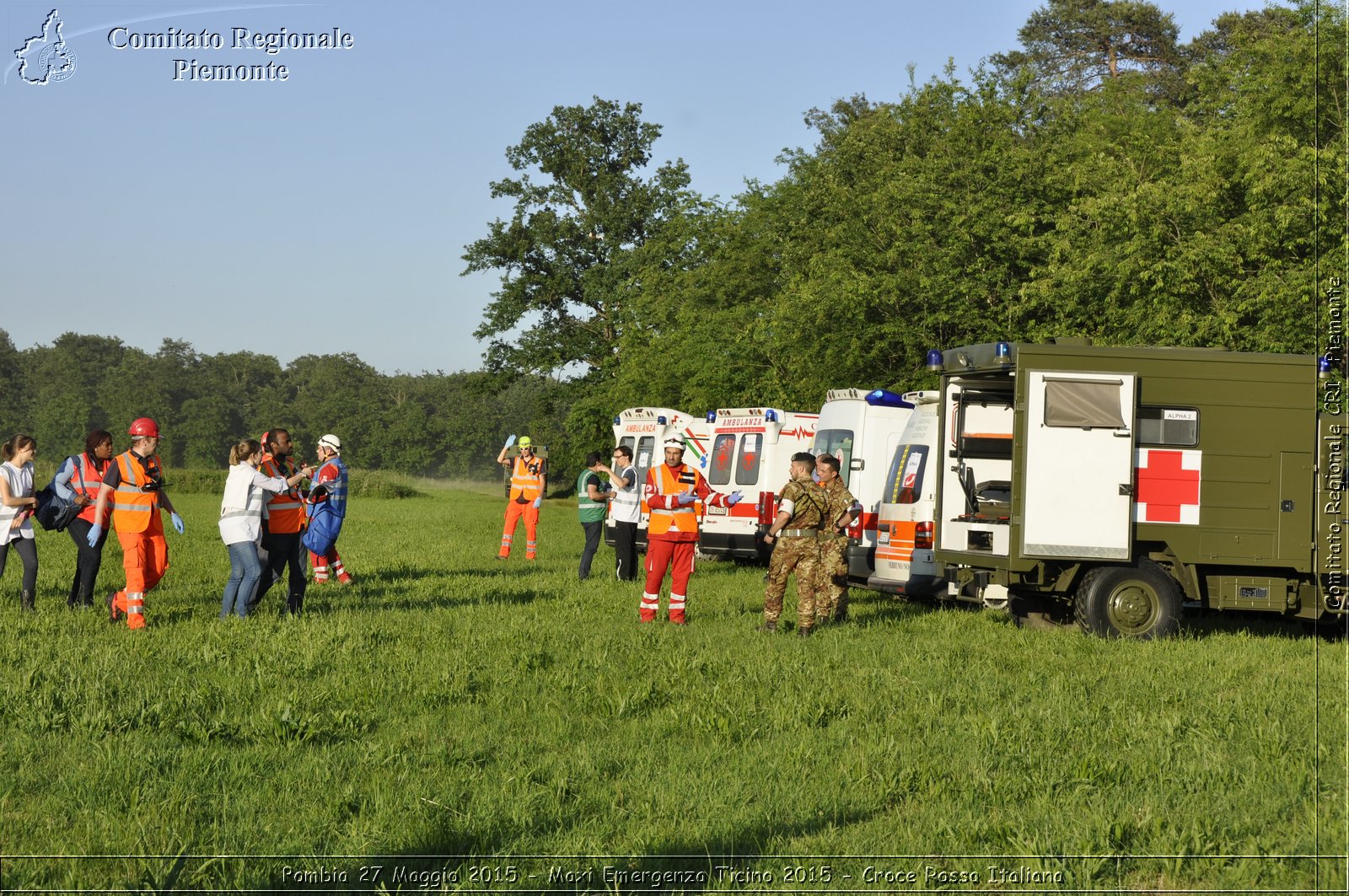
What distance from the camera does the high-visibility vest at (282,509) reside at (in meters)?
12.9

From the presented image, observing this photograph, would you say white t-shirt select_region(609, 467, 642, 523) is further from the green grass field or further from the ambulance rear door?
the ambulance rear door

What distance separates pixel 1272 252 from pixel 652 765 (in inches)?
689

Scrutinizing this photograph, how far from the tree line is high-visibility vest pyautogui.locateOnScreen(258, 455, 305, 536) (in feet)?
38.7

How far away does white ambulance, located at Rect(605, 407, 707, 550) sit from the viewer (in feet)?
76.8

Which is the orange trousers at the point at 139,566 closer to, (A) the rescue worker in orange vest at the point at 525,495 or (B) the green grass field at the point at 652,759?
(B) the green grass field at the point at 652,759

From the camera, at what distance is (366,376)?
136 m

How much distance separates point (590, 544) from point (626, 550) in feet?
1.89

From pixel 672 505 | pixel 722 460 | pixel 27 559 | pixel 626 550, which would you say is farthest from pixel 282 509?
pixel 722 460

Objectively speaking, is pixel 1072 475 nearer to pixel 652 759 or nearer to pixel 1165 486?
pixel 1165 486

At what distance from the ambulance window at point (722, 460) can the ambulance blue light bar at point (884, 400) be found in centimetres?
452

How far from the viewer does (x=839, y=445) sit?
18344 millimetres

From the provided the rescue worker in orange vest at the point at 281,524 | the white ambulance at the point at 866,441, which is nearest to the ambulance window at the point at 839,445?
the white ambulance at the point at 866,441

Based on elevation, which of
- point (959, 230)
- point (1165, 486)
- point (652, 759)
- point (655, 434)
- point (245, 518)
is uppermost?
point (959, 230)

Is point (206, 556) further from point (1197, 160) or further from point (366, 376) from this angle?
point (366, 376)
